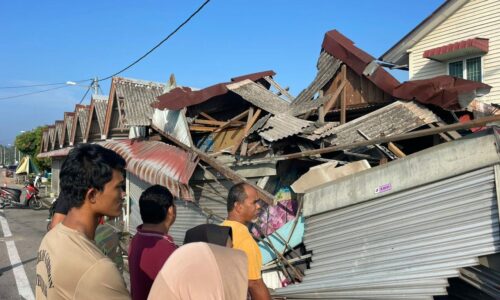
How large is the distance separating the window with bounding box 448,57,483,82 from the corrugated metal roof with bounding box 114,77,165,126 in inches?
386

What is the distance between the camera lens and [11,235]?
12352 millimetres

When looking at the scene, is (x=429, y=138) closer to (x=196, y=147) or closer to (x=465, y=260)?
(x=465, y=260)

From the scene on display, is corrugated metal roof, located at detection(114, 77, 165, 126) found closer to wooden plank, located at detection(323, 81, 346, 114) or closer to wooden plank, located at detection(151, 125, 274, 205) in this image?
wooden plank, located at detection(151, 125, 274, 205)

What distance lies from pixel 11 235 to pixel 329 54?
1031 cm

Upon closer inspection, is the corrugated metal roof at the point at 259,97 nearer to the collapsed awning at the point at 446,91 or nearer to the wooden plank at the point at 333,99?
the wooden plank at the point at 333,99

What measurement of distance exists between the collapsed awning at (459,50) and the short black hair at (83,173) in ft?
45.6

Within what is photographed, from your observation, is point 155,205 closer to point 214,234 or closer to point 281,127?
point 214,234

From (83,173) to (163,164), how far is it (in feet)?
22.1

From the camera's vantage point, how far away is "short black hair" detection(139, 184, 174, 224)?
3.00 metres

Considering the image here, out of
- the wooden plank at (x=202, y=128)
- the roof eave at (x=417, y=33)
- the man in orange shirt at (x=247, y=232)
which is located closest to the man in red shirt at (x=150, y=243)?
the man in orange shirt at (x=247, y=232)

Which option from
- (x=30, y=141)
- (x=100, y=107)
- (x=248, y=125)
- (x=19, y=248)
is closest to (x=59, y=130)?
(x=100, y=107)

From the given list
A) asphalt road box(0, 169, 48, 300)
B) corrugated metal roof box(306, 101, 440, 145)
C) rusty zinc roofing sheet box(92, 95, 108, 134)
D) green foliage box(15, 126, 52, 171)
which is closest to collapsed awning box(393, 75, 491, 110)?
corrugated metal roof box(306, 101, 440, 145)

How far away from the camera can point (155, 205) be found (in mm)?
3021

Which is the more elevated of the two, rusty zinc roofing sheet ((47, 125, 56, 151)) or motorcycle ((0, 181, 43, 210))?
rusty zinc roofing sheet ((47, 125, 56, 151))
